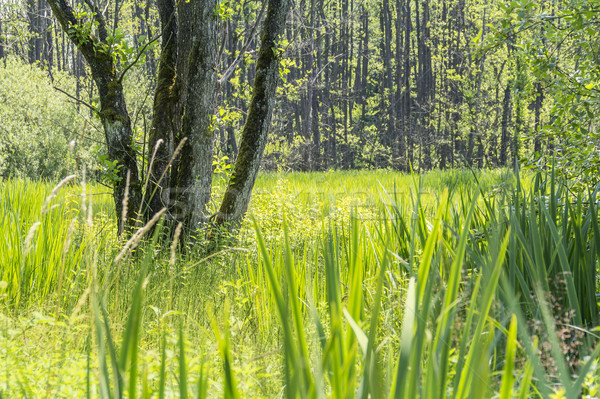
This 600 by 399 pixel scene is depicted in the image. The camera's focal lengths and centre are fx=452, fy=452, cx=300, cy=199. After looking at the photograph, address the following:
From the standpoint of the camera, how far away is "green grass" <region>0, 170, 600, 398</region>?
718 millimetres

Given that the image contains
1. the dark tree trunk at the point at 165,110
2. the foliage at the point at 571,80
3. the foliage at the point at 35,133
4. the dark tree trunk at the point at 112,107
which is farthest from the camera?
the foliage at the point at 35,133

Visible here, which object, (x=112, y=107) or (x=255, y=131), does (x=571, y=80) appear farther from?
(x=112, y=107)

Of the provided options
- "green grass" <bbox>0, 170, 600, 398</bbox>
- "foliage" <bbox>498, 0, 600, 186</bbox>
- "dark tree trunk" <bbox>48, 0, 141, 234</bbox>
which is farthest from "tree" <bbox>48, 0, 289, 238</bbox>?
"foliage" <bbox>498, 0, 600, 186</bbox>

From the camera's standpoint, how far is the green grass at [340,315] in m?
0.72

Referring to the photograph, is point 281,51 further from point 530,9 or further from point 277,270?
point 277,270

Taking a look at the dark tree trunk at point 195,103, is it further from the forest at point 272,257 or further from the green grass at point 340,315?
the green grass at point 340,315

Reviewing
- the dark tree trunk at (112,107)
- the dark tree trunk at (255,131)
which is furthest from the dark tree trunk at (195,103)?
the dark tree trunk at (112,107)

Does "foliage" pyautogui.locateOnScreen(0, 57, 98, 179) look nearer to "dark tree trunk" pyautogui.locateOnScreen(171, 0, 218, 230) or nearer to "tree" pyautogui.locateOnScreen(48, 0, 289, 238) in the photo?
"tree" pyautogui.locateOnScreen(48, 0, 289, 238)

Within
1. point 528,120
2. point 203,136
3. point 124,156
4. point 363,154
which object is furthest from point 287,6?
point 363,154

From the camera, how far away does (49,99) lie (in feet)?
43.3

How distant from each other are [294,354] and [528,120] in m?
21.9

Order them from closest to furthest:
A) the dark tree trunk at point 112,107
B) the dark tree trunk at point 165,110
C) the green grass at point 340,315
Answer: the green grass at point 340,315 → the dark tree trunk at point 112,107 → the dark tree trunk at point 165,110

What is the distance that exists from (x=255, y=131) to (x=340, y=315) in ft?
12.9

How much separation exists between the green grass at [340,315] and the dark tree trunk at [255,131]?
35cm
